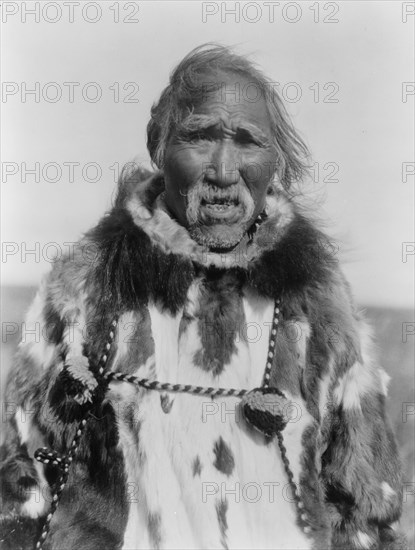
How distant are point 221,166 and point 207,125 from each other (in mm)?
146

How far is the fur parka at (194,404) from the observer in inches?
80.2

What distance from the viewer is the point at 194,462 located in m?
2.03

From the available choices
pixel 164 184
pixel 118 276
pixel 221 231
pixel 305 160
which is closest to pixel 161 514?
pixel 118 276

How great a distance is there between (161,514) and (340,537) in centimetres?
60

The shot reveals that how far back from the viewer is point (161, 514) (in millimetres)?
1999

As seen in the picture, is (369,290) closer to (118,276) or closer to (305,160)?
(305,160)

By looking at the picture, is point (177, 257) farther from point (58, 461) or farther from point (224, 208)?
point (58, 461)

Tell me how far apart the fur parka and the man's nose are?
0.65 feet

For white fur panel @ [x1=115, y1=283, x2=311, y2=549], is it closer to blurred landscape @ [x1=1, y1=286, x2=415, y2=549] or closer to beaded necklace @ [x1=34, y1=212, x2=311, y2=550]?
beaded necklace @ [x1=34, y1=212, x2=311, y2=550]

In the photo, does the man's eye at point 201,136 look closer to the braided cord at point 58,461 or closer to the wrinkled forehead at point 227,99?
the wrinkled forehead at point 227,99

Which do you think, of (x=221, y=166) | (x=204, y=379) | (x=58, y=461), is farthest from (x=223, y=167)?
(x=58, y=461)

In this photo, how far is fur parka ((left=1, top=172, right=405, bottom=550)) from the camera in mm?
2037

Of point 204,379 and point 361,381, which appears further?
point 361,381

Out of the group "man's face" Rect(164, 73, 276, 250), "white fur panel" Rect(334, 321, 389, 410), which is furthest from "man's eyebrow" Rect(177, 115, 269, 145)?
"white fur panel" Rect(334, 321, 389, 410)
